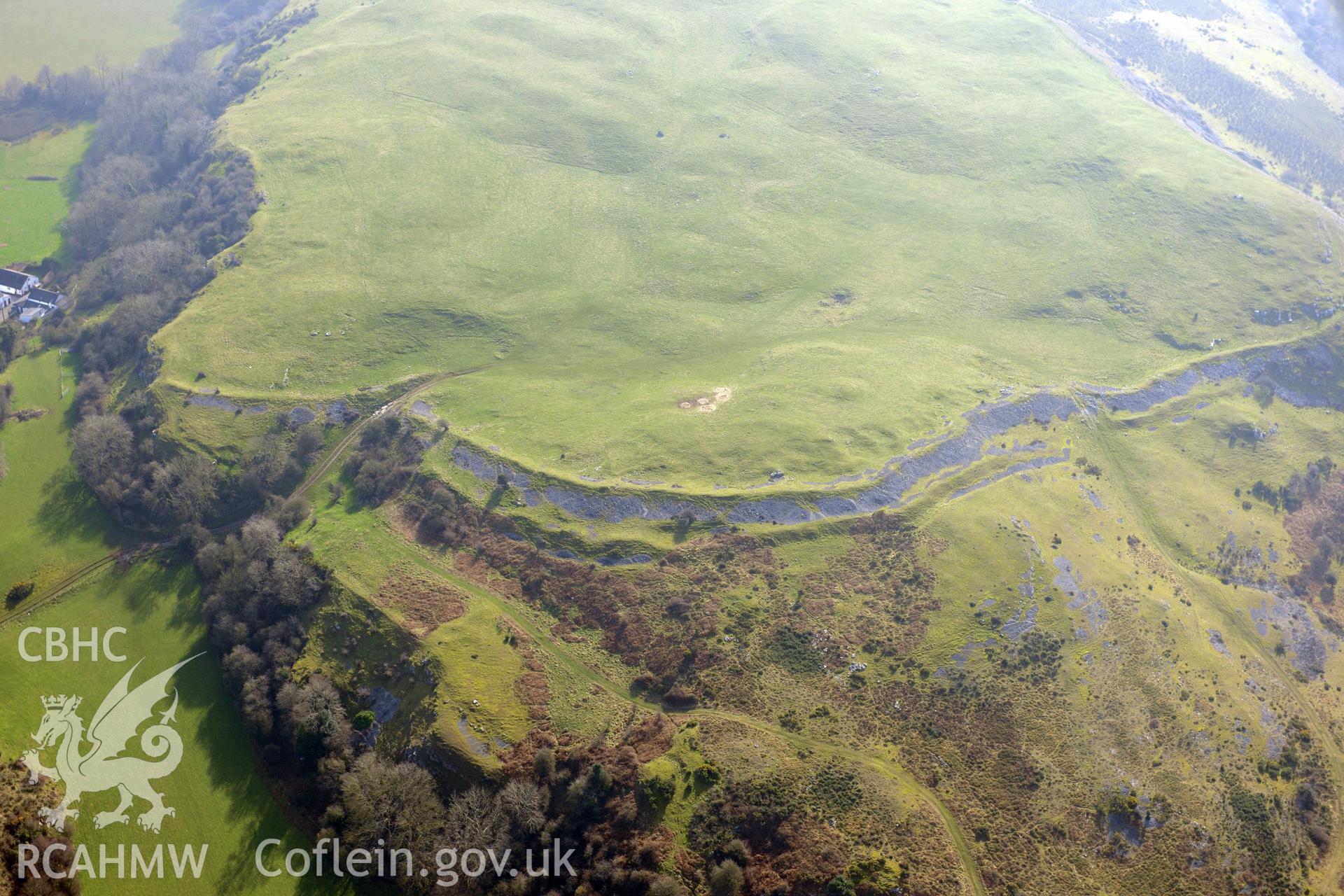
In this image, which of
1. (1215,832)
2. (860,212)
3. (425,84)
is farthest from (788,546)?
(425,84)

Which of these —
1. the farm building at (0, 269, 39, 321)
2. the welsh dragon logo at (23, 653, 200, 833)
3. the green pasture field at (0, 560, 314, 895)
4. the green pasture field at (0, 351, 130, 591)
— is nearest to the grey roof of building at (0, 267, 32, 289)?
the farm building at (0, 269, 39, 321)

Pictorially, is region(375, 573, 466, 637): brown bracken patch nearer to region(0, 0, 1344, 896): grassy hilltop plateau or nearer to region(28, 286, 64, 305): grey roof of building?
region(0, 0, 1344, 896): grassy hilltop plateau

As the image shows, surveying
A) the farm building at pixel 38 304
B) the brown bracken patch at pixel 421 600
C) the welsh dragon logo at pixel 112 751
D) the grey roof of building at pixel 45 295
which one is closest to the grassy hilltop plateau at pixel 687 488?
the brown bracken patch at pixel 421 600

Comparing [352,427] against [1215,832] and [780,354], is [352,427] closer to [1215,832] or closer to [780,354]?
[780,354]

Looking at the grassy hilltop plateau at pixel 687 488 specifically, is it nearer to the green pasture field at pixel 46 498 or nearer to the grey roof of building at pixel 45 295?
the green pasture field at pixel 46 498

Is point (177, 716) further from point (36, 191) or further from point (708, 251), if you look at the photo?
point (36, 191)

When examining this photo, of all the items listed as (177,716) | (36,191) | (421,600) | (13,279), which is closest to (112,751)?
(177,716)
